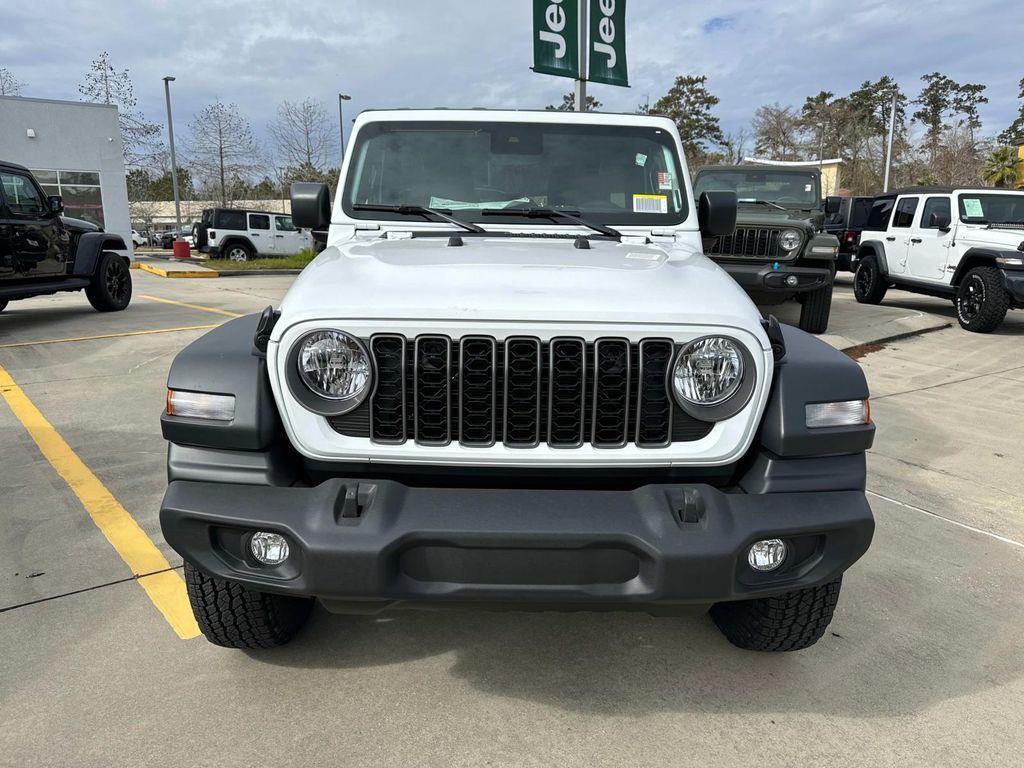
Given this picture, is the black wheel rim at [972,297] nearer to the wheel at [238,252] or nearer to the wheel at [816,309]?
the wheel at [816,309]

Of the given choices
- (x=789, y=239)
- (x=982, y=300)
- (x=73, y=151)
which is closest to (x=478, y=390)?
(x=789, y=239)

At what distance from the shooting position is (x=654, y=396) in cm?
206

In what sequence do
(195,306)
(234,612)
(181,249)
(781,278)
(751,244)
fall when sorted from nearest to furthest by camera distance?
(234,612), (781,278), (751,244), (195,306), (181,249)

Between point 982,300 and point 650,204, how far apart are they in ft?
27.7

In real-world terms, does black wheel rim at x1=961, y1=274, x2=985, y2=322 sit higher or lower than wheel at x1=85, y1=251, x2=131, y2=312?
lower

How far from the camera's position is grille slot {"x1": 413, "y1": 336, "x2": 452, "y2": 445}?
79.0 inches

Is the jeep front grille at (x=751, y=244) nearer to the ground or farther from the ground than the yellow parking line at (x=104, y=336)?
farther from the ground

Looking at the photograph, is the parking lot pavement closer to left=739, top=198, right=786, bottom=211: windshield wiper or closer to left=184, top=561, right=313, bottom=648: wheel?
left=184, top=561, right=313, bottom=648: wheel

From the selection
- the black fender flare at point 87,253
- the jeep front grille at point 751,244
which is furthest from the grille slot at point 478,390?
the black fender flare at point 87,253

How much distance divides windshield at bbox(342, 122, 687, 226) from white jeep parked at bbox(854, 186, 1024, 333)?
816cm

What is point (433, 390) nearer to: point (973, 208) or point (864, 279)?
point (973, 208)

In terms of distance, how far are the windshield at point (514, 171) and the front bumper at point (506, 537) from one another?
1616mm

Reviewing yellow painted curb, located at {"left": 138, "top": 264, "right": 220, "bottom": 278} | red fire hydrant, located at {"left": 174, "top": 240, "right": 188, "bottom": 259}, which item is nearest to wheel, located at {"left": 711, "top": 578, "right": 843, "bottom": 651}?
yellow painted curb, located at {"left": 138, "top": 264, "right": 220, "bottom": 278}

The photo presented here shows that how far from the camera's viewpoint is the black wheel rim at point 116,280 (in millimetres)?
10179
